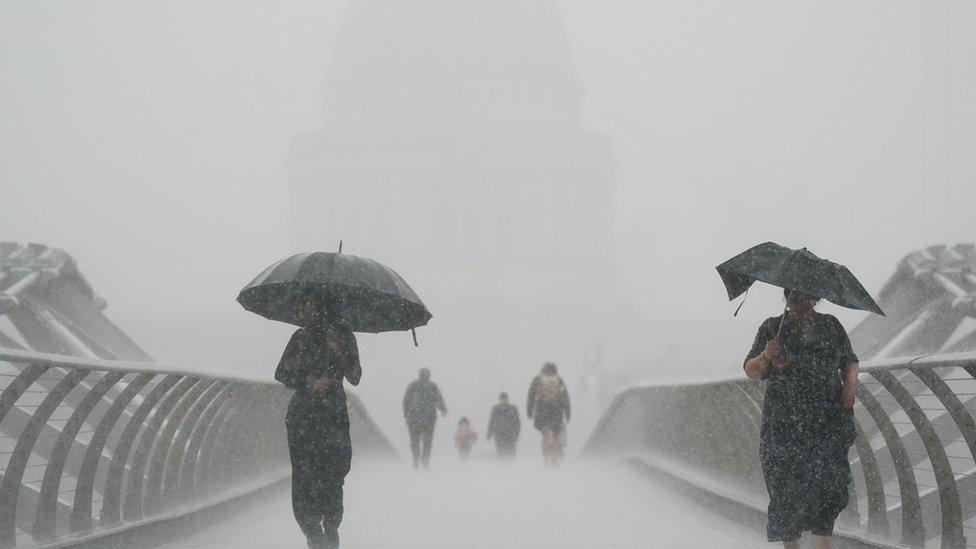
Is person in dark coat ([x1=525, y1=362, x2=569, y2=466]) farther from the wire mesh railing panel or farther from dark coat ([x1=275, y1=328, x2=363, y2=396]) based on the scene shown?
dark coat ([x1=275, y1=328, x2=363, y2=396])

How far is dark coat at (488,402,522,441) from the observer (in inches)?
933

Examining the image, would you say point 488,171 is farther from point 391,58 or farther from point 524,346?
point 524,346

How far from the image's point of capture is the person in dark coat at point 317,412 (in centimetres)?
707

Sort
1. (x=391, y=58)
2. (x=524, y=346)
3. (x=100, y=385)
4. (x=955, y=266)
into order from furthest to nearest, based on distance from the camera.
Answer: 1. (x=391, y=58)
2. (x=524, y=346)
3. (x=955, y=266)
4. (x=100, y=385)

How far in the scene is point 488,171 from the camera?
78.2 m

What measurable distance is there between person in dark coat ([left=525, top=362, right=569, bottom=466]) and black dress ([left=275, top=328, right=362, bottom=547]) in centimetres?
1250

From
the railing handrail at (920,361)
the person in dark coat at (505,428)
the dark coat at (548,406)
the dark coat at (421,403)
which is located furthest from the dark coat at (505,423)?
the railing handrail at (920,361)

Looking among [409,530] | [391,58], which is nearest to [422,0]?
[391,58]

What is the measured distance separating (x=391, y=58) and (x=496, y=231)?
505 inches

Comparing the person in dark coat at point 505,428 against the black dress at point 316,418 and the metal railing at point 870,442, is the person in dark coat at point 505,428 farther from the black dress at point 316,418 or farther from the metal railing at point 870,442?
the black dress at point 316,418

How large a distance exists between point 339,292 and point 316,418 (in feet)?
2.17

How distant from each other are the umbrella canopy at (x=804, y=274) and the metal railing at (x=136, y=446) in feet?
10.0

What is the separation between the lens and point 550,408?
19812 mm

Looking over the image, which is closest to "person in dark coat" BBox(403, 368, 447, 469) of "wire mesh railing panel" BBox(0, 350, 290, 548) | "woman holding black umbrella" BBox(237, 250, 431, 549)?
"wire mesh railing panel" BBox(0, 350, 290, 548)
